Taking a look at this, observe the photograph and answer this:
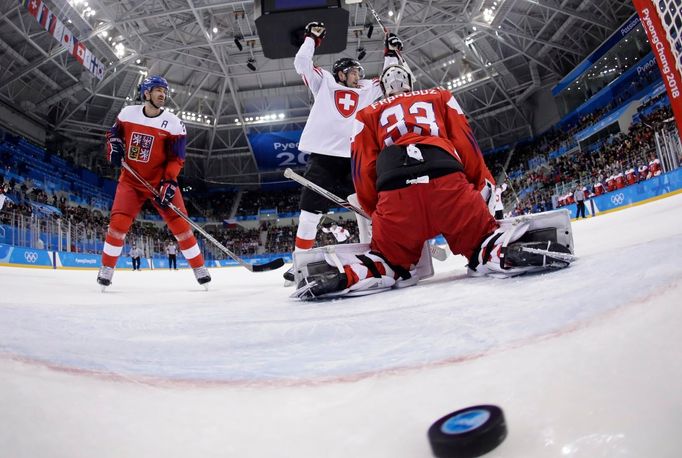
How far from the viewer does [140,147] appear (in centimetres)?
371

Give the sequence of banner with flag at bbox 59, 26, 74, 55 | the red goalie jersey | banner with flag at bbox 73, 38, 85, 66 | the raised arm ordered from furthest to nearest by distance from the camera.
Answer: banner with flag at bbox 73, 38, 85, 66
banner with flag at bbox 59, 26, 74, 55
the raised arm
the red goalie jersey

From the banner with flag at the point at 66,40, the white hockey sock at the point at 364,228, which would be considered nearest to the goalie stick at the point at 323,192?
the white hockey sock at the point at 364,228

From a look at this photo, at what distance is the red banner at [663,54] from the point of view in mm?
1217

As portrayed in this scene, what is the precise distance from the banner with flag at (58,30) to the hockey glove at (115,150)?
859 centimetres

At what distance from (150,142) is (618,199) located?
10463 millimetres

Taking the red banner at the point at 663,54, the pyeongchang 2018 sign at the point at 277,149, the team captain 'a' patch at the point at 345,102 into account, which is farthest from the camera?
→ the pyeongchang 2018 sign at the point at 277,149

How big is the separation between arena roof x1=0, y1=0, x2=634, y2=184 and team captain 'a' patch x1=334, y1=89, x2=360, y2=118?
38.3 feet

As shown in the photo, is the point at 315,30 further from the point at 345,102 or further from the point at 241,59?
the point at 241,59

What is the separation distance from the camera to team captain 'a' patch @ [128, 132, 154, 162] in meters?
3.69

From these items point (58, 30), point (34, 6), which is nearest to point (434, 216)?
point (34, 6)

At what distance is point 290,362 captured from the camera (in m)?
0.83

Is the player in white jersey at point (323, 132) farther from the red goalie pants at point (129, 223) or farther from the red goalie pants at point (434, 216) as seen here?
the red goalie pants at point (434, 216)

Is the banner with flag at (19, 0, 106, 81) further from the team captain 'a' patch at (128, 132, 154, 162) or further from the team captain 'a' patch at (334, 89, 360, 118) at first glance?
the team captain 'a' patch at (334, 89, 360, 118)

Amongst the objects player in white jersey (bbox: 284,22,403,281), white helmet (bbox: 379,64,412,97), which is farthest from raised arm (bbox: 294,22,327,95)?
white helmet (bbox: 379,64,412,97)
